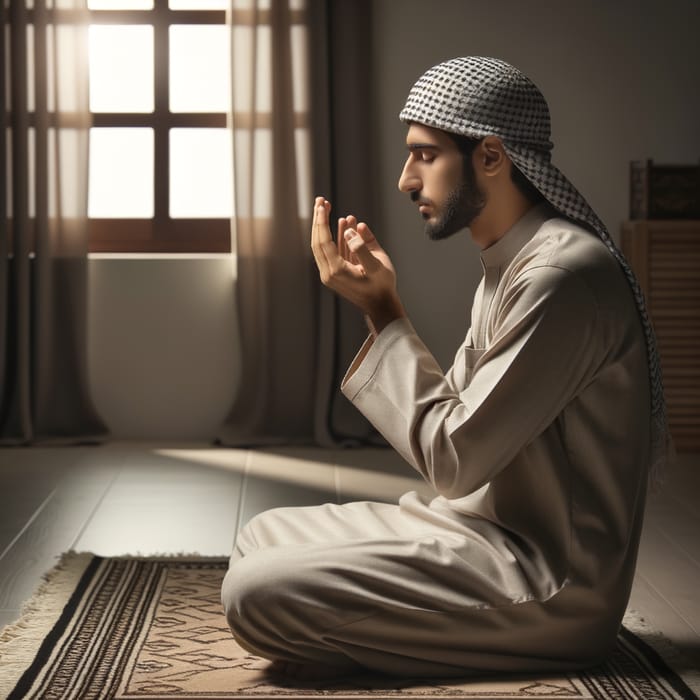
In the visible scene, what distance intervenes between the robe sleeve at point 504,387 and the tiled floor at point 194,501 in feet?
2.54

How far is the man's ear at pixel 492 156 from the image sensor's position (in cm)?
206

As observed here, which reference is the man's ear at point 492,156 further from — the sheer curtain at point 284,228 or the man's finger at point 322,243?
the sheer curtain at point 284,228

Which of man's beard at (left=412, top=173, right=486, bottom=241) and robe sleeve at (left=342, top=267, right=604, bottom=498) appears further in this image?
man's beard at (left=412, top=173, right=486, bottom=241)

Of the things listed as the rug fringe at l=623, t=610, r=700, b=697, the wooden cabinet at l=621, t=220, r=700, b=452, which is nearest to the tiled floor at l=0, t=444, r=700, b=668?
the rug fringe at l=623, t=610, r=700, b=697

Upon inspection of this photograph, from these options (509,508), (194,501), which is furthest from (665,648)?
(194,501)

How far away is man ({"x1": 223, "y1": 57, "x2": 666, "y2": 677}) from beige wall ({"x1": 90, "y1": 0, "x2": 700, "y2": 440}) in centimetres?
326

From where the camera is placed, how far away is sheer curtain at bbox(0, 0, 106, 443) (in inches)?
204

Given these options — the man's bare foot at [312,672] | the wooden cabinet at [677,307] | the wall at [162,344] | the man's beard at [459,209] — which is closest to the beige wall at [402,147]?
the wall at [162,344]

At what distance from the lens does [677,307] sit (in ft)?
17.1

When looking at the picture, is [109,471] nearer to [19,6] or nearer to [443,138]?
[19,6]

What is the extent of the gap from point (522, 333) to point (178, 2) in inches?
154

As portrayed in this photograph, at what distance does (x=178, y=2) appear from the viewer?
213 inches

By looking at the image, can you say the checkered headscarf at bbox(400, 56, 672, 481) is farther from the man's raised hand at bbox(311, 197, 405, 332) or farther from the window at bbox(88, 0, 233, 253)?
the window at bbox(88, 0, 233, 253)

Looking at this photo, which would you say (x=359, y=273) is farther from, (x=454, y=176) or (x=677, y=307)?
(x=677, y=307)
